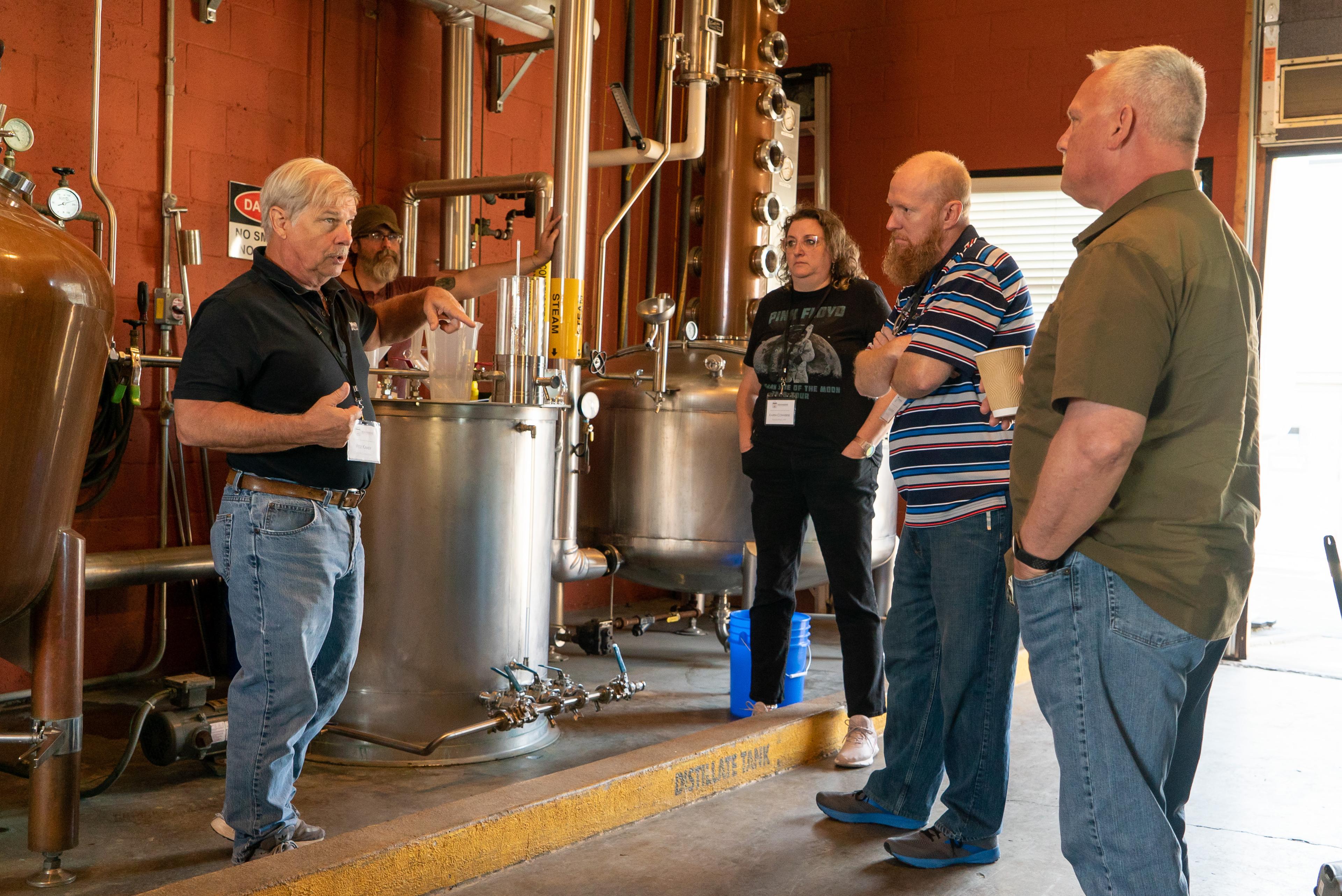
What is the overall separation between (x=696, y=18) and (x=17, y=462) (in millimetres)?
3569

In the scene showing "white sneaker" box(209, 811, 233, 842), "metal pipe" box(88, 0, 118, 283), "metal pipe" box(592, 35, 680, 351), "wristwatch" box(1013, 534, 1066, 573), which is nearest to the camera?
"wristwatch" box(1013, 534, 1066, 573)

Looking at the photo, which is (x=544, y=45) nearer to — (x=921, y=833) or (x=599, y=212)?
(x=599, y=212)

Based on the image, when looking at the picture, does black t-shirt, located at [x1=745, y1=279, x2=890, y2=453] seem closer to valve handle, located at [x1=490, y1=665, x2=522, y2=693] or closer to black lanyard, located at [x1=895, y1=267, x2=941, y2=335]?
black lanyard, located at [x1=895, y1=267, x2=941, y2=335]

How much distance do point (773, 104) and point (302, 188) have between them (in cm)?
328

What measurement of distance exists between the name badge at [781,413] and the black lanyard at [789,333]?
46mm

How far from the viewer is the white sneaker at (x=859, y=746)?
3.36m

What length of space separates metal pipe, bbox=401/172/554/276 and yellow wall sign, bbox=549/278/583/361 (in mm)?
221

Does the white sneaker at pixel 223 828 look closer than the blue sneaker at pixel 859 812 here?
Yes

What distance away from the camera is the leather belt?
233cm

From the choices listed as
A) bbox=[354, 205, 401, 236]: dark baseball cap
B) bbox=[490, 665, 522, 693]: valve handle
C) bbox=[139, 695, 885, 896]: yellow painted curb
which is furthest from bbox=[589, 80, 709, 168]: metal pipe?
bbox=[139, 695, 885, 896]: yellow painted curb

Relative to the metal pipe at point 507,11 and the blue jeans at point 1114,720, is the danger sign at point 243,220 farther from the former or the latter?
the blue jeans at point 1114,720

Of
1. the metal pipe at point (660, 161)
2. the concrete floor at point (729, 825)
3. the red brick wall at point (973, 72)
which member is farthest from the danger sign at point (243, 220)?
the red brick wall at point (973, 72)

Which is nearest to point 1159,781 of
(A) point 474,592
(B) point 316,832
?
(B) point 316,832

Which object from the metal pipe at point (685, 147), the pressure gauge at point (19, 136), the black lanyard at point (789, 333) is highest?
the metal pipe at point (685, 147)
